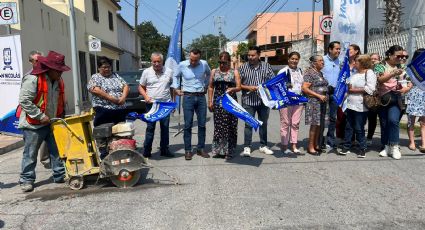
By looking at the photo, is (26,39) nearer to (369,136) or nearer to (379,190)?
(369,136)

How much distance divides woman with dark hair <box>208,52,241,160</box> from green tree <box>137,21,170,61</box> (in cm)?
7583

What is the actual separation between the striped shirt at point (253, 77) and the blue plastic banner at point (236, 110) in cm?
57

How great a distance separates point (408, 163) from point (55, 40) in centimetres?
1389

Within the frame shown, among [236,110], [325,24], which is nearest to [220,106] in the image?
[236,110]

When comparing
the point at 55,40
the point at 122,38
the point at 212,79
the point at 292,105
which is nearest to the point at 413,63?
the point at 292,105

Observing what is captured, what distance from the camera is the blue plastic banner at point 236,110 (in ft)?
20.1

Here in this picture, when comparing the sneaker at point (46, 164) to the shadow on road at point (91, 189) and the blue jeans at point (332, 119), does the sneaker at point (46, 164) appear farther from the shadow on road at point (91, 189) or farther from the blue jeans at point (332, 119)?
the blue jeans at point (332, 119)

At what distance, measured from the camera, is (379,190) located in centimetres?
506

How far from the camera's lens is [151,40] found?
89.3 metres

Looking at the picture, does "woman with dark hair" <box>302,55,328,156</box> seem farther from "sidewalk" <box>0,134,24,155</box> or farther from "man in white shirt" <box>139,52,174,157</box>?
"sidewalk" <box>0,134,24,155</box>

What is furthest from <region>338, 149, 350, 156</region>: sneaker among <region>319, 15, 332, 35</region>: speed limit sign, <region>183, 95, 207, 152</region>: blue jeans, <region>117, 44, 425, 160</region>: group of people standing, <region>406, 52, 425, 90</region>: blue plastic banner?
<region>319, 15, 332, 35</region>: speed limit sign

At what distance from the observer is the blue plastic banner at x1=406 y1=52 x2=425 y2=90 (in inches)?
257

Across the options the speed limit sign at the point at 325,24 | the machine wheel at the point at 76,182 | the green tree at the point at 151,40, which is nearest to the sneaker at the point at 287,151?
the machine wheel at the point at 76,182

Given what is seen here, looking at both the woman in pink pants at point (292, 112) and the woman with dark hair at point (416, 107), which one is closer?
the woman in pink pants at point (292, 112)
